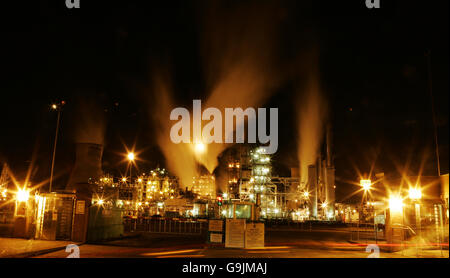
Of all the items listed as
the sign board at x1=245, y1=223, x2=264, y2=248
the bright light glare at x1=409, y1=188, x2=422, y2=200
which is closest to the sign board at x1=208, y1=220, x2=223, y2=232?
the sign board at x1=245, y1=223, x2=264, y2=248

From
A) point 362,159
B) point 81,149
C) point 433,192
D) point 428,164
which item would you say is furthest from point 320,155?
point 81,149

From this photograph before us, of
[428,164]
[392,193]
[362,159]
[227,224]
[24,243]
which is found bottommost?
[24,243]

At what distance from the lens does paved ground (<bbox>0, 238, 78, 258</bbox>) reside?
13.0 m

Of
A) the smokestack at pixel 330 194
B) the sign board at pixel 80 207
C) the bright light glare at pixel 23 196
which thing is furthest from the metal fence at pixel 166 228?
the smokestack at pixel 330 194

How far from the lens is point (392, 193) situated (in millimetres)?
17812

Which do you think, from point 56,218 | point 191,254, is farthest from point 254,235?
point 56,218

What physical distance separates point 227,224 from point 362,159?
38.7m

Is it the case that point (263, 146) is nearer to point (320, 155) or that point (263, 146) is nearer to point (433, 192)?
Result: point (320, 155)

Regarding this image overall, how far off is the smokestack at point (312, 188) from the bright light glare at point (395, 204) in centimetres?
3591

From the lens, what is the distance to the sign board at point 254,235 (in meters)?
15.9

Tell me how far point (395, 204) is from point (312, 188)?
37.3m

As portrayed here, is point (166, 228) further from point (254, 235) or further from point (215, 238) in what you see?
point (254, 235)

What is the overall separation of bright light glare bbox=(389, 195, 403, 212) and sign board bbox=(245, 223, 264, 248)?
7.44 metres
